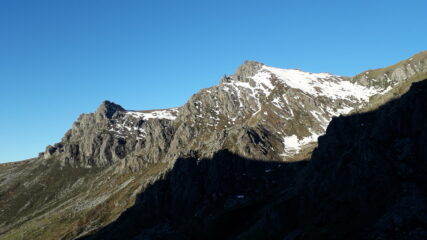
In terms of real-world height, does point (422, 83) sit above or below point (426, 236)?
above

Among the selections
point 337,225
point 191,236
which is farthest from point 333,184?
point 191,236

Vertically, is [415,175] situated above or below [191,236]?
above

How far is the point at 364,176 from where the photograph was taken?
332 ft

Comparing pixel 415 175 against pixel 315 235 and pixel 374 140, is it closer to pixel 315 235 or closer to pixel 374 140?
pixel 374 140

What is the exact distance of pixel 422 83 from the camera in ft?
359

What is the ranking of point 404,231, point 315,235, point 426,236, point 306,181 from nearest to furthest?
1. point 426,236
2. point 404,231
3. point 315,235
4. point 306,181

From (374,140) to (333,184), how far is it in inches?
778

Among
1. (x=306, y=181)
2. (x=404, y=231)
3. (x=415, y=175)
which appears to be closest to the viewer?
(x=404, y=231)

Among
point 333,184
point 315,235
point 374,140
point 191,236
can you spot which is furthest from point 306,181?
point 191,236

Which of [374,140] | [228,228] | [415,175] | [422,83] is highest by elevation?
[422,83]

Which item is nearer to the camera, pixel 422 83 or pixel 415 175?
pixel 415 175

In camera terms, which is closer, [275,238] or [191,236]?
[275,238]

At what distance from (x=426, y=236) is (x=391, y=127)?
49636 millimetres

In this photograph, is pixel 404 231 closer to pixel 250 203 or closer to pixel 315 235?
pixel 315 235
